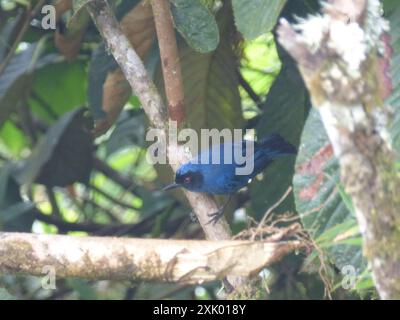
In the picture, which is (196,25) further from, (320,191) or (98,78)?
(98,78)

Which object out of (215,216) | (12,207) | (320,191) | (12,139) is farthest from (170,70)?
(12,139)

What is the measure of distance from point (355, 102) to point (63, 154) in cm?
278

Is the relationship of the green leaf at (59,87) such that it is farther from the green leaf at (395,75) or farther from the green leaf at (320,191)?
the green leaf at (320,191)

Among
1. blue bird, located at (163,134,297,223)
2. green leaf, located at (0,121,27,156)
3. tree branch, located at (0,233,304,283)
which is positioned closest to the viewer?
tree branch, located at (0,233,304,283)

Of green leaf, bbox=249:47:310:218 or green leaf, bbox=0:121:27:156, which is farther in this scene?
green leaf, bbox=0:121:27:156

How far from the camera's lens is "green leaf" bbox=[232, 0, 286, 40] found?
2521mm

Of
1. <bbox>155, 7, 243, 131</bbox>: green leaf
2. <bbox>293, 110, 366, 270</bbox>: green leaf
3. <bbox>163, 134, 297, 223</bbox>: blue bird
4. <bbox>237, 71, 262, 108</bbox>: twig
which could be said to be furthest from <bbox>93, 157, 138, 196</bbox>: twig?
<bbox>293, 110, 366, 270</bbox>: green leaf

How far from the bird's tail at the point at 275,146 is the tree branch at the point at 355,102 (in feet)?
5.75

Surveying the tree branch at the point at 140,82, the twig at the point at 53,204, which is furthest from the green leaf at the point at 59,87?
the tree branch at the point at 140,82

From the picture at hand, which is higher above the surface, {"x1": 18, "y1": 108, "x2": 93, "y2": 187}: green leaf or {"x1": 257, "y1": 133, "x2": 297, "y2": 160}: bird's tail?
{"x1": 257, "y1": 133, "x2": 297, "y2": 160}: bird's tail

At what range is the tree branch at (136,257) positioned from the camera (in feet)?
6.23

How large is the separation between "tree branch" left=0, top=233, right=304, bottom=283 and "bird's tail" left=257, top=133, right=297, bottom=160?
1.21 metres

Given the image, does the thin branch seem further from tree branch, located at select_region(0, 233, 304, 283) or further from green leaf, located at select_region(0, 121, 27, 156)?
green leaf, located at select_region(0, 121, 27, 156)
